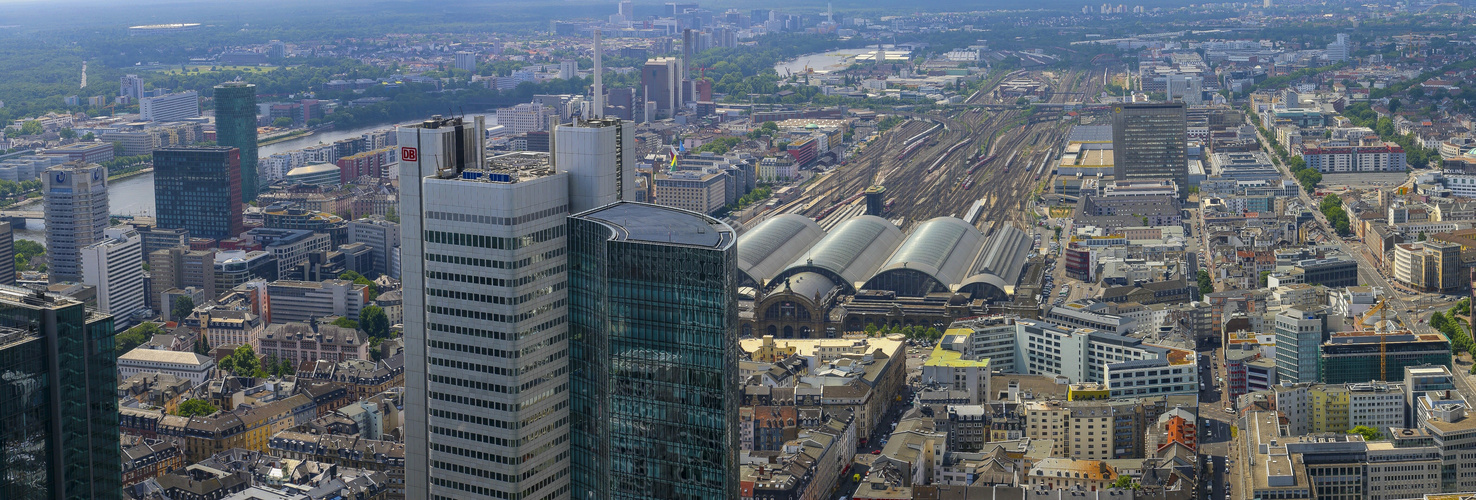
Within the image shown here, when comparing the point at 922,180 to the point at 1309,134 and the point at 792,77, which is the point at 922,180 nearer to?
the point at 1309,134

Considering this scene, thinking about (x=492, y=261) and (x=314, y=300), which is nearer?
(x=492, y=261)

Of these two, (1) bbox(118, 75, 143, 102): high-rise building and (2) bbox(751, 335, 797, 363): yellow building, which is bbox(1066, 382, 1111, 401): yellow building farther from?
(1) bbox(118, 75, 143, 102): high-rise building

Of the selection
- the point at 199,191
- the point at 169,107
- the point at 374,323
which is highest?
the point at 169,107

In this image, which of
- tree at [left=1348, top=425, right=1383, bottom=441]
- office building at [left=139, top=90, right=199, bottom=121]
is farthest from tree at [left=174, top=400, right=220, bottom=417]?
office building at [left=139, top=90, right=199, bottom=121]

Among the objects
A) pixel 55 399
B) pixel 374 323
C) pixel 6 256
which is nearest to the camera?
pixel 55 399

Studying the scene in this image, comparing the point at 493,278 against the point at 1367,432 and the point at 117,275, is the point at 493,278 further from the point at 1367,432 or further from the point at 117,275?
the point at 117,275

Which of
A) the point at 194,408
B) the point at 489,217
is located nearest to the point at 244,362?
the point at 194,408
